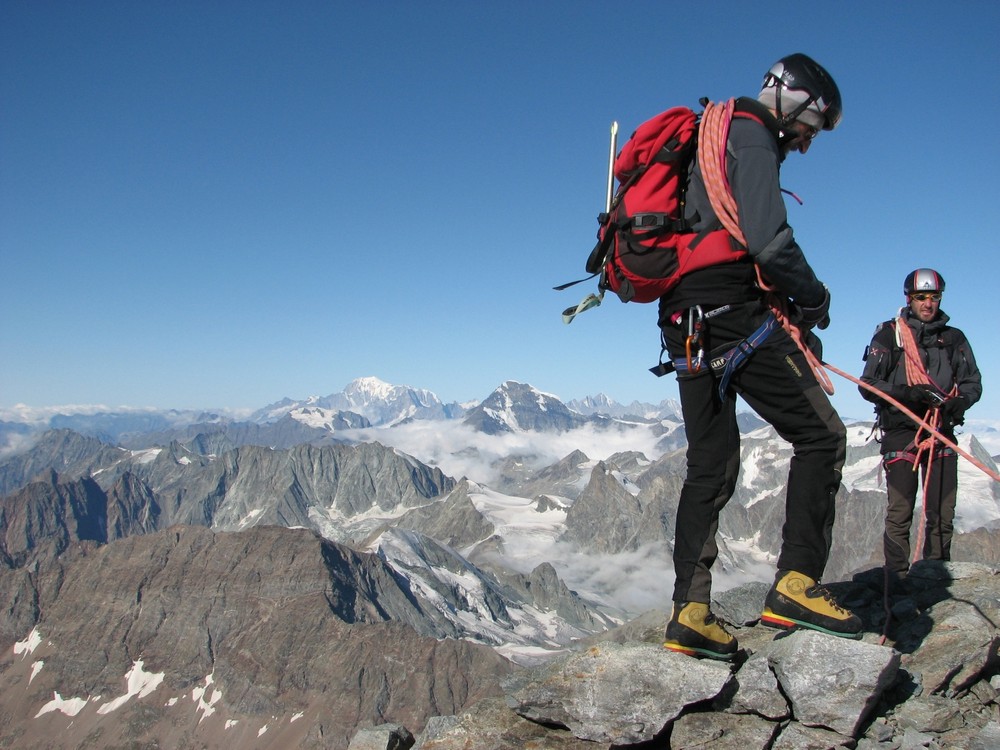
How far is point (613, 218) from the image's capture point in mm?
8023

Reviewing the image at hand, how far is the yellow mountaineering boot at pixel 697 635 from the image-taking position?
8.10 metres

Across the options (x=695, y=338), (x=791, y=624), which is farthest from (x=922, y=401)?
(x=695, y=338)

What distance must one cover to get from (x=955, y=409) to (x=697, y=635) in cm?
855

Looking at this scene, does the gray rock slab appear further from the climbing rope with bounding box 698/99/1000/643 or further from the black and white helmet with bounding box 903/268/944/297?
the black and white helmet with bounding box 903/268/944/297

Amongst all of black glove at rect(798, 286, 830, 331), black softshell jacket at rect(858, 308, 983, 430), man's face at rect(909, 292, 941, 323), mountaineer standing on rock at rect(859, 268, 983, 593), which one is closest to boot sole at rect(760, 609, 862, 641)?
black glove at rect(798, 286, 830, 331)

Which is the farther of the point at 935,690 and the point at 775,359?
the point at 935,690

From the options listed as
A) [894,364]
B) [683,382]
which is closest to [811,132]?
[683,382]

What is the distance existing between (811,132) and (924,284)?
745 centimetres

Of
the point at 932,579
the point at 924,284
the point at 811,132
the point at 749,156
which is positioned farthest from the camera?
the point at 924,284

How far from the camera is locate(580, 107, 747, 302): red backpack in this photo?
7.54 metres

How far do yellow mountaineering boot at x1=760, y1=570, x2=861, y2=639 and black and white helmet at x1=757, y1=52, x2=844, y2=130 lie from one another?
513cm

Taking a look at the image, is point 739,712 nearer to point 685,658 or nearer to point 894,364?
point 685,658

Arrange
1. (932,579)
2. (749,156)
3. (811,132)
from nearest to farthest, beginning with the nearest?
(749,156) < (811,132) < (932,579)

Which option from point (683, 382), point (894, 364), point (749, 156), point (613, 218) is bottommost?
point (683, 382)
